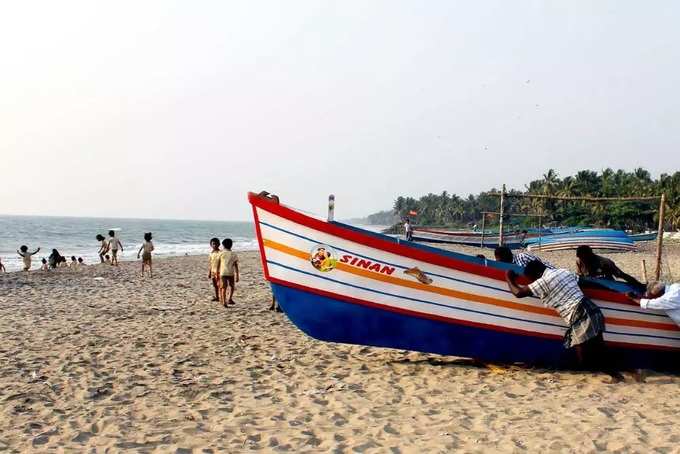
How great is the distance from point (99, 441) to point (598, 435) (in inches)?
151

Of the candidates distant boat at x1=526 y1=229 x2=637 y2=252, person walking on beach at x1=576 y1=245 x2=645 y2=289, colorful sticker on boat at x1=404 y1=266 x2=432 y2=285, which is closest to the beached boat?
colorful sticker on boat at x1=404 y1=266 x2=432 y2=285

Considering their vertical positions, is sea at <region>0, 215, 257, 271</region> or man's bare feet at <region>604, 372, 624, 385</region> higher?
man's bare feet at <region>604, 372, 624, 385</region>

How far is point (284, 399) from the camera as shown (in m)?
5.55

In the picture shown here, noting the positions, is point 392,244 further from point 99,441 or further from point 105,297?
point 105,297

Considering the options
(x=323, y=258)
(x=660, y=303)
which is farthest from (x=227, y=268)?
(x=660, y=303)

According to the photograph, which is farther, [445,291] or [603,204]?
[603,204]

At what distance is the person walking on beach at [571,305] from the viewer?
6086 mm

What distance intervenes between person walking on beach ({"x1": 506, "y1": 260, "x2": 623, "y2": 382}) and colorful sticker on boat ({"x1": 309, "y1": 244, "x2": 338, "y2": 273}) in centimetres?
192

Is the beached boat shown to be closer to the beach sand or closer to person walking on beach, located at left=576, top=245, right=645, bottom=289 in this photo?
the beach sand

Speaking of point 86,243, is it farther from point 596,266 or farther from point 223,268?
point 596,266

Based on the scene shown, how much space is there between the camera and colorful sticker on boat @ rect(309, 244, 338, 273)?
6469 millimetres

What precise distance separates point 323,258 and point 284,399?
1625mm

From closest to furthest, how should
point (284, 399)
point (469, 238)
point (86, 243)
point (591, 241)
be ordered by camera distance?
point (284, 399) < point (591, 241) < point (469, 238) < point (86, 243)

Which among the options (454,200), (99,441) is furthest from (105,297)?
(454,200)
